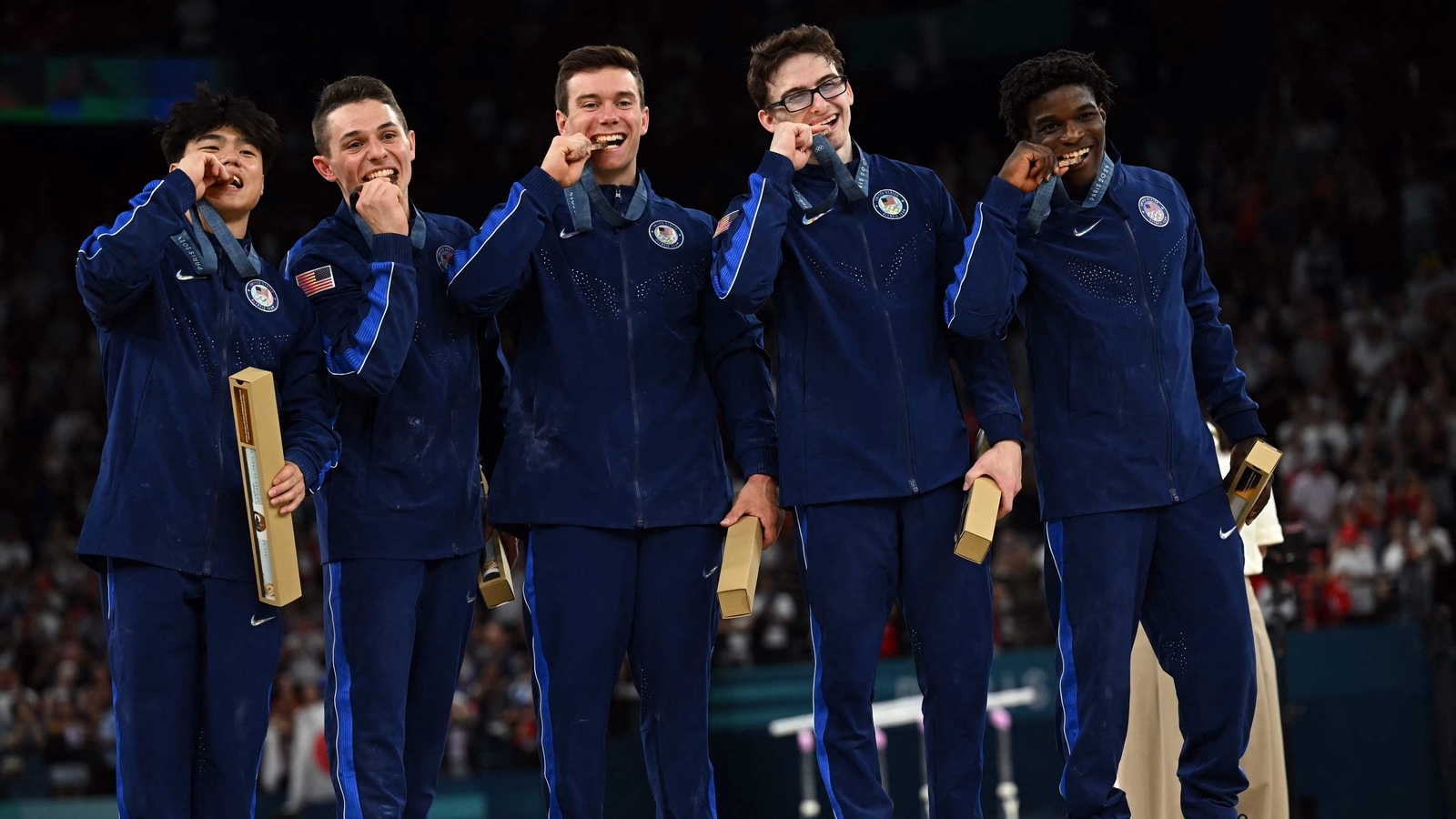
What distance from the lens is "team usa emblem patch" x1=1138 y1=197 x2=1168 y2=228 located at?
4.48 m

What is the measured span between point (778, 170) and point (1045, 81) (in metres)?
0.87

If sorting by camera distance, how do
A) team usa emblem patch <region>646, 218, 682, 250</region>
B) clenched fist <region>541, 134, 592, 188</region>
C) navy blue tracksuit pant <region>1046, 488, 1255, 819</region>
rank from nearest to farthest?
1. navy blue tracksuit pant <region>1046, 488, 1255, 819</region>
2. clenched fist <region>541, 134, 592, 188</region>
3. team usa emblem patch <region>646, 218, 682, 250</region>

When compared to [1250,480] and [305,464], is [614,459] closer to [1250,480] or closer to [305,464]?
[305,464]

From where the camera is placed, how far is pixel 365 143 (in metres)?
4.45

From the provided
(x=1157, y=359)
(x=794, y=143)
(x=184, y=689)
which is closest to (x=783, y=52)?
(x=794, y=143)

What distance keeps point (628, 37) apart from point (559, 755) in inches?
578

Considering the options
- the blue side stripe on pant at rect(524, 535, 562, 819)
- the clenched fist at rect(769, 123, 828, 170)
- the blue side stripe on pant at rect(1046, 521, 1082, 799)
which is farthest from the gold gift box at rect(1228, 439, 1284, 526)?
the blue side stripe on pant at rect(524, 535, 562, 819)

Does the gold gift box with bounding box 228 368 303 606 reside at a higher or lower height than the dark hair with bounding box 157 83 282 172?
lower

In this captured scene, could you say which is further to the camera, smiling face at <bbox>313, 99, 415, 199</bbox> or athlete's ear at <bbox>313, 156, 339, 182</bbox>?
athlete's ear at <bbox>313, 156, 339, 182</bbox>

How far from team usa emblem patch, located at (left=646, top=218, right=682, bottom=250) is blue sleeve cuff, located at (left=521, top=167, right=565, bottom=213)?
280mm

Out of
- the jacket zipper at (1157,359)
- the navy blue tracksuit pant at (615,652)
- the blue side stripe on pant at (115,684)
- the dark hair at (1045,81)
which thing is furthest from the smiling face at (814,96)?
the blue side stripe on pant at (115,684)

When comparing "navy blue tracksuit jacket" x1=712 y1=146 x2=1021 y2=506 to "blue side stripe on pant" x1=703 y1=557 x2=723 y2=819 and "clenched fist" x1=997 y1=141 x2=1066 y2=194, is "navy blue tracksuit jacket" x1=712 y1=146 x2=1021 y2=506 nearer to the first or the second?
"clenched fist" x1=997 y1=141 x2=1066 y2=194

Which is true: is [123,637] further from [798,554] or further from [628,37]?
[628,37]

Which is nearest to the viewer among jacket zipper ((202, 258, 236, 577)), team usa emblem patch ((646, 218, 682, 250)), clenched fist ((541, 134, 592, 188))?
jacket zipper ((202, 258, 236, 577))
